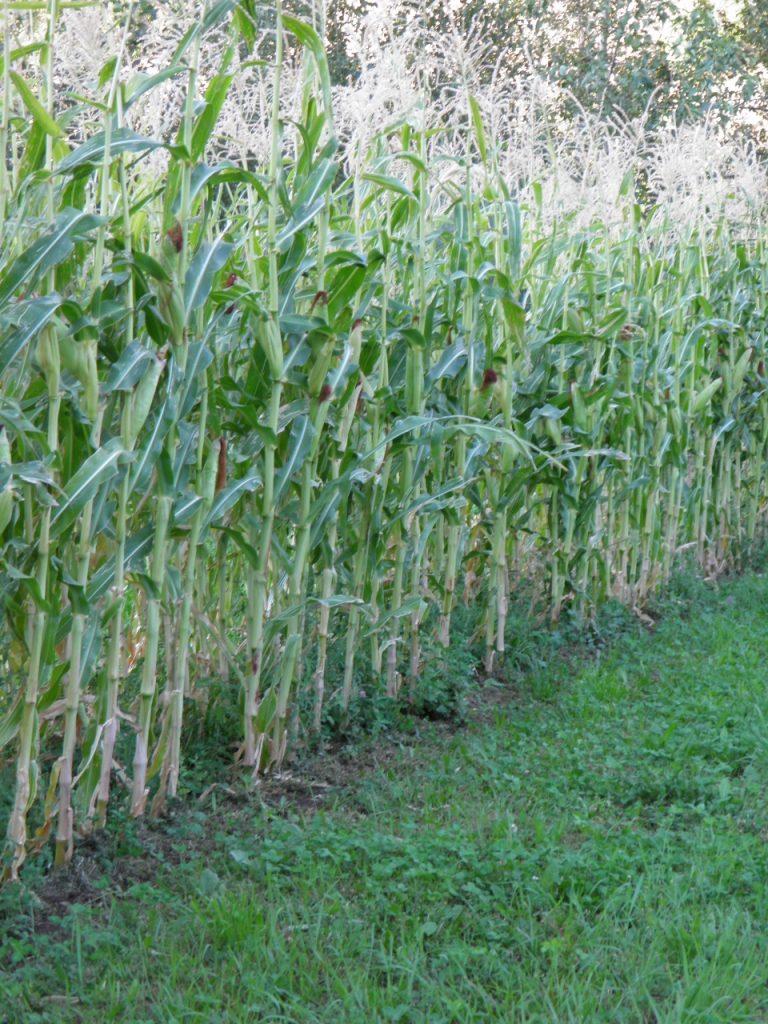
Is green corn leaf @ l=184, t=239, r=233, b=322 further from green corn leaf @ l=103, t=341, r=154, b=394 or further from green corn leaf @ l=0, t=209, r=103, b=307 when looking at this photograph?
green corn leaf @ l=0, t=209, r=103, b=307

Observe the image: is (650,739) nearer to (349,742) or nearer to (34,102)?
(349,742)

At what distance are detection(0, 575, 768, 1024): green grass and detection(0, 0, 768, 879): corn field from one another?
13.4 inches

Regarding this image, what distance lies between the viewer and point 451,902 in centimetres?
311

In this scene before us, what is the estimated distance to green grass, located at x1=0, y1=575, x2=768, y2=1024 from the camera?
8.59ft

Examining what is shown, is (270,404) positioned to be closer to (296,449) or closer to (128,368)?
(296,449)

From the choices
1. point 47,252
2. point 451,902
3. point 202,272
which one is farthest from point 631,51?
point 451,902

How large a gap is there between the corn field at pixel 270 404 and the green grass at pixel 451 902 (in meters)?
0.34

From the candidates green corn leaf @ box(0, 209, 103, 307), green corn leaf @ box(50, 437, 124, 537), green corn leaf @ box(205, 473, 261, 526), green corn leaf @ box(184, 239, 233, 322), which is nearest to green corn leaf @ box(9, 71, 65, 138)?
green corn leaf @ box(0, 209, 103, 307)

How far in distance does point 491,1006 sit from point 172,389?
1.93 meters

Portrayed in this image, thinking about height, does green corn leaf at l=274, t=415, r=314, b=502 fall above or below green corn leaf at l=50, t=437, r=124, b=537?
above

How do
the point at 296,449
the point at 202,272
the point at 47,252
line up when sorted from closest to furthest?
1. the point at 47,252
2. the point at 202,272
3. the point at 296,449

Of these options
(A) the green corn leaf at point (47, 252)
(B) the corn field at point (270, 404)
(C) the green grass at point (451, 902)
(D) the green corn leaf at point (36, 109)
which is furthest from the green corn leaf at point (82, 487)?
(C) the green grass at point (451, 902)

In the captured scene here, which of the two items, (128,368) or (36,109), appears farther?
(128,368)

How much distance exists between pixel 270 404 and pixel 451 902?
172 centimetres
